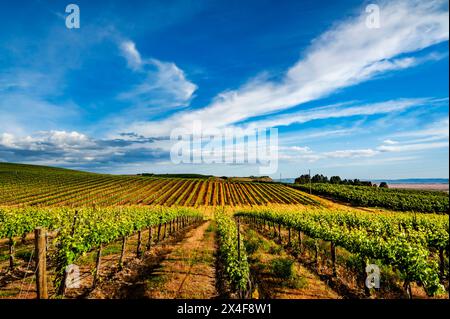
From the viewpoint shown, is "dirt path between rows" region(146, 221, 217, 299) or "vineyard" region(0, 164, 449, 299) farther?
"dirt path between rows" region(146, 221, 217, 299)

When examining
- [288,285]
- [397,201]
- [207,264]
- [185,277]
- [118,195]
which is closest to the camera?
[288,285]

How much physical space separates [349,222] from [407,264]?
1725cm

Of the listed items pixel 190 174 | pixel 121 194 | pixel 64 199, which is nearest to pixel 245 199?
pixel 121 194

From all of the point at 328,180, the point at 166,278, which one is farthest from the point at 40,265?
the point at 328,180

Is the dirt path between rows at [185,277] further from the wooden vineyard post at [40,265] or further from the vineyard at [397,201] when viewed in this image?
the vineyard at [397,201]

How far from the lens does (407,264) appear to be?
29.3 feet

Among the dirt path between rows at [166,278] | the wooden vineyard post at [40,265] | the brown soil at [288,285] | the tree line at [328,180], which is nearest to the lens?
the wooden vineyard post at [40,265]

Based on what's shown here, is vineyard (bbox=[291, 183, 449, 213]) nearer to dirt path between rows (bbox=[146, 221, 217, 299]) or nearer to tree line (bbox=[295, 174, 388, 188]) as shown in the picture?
tree line (bbox=[295, 174, 388, 188])

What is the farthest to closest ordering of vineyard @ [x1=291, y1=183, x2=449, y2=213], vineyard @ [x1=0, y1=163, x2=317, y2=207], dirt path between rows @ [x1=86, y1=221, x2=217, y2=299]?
vineyard @ [x1=291, y1=183, x2=449, y2=213]
vineyard @ [x1=0, y1=163, x2=317, y2=207]
dirt path between rows @ [x1=86, y1=221, x2=217, y2=299]

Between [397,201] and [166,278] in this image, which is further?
[397,201]

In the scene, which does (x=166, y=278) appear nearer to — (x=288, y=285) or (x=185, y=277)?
(x=185, y=277)

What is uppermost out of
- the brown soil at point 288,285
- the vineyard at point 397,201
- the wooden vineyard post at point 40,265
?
the wooden vineyard post at point 40,265

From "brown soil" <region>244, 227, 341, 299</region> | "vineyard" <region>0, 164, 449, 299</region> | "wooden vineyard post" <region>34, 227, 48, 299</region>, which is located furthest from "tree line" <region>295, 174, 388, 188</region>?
"wooden vineyard post" <region>34, 227, 48, 299</region>

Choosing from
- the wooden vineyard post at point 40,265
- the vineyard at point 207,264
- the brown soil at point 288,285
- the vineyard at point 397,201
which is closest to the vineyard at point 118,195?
the vineyard at point 397,201
